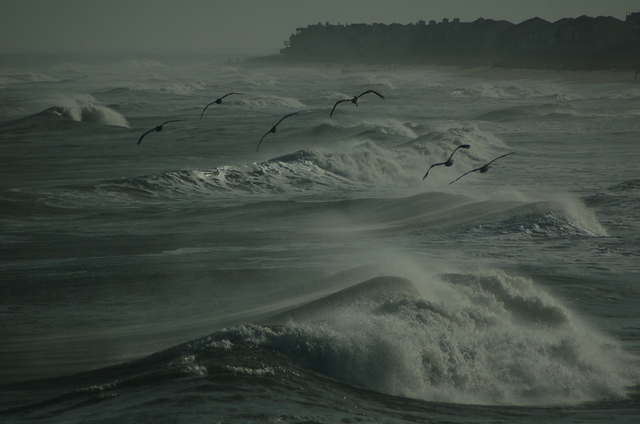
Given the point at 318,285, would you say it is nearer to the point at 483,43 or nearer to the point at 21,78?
the point at 21,78

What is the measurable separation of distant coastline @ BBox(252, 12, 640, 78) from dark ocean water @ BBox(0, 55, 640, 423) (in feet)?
161

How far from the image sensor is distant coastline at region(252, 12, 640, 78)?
73062 mm

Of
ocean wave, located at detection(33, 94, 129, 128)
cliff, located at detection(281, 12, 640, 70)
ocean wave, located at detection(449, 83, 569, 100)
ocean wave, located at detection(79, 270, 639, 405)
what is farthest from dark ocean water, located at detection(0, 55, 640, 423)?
cliff, located at detection(281, 12, 640, 70)

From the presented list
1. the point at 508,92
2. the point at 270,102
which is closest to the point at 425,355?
the point at 270,102

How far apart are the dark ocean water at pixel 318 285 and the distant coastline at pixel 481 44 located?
161ft

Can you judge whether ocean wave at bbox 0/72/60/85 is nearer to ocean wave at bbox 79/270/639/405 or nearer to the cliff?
the cliff

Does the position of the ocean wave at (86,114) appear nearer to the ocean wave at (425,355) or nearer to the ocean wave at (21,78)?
the ocean wave at (425,355)

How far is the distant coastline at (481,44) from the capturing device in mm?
73062

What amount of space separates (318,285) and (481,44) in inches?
3776

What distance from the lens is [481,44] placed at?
10156 centimetres

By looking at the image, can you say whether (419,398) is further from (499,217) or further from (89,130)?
(89,130)

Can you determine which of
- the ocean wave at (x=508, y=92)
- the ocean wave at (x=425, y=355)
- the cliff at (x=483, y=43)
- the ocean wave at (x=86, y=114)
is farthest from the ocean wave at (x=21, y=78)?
the ocean wave at (x=425, y=355)

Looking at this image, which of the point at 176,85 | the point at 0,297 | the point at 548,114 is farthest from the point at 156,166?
the point at 176,85

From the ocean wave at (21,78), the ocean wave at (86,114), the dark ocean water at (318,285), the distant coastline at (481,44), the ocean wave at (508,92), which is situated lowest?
the dark ocean water at (318,285)
